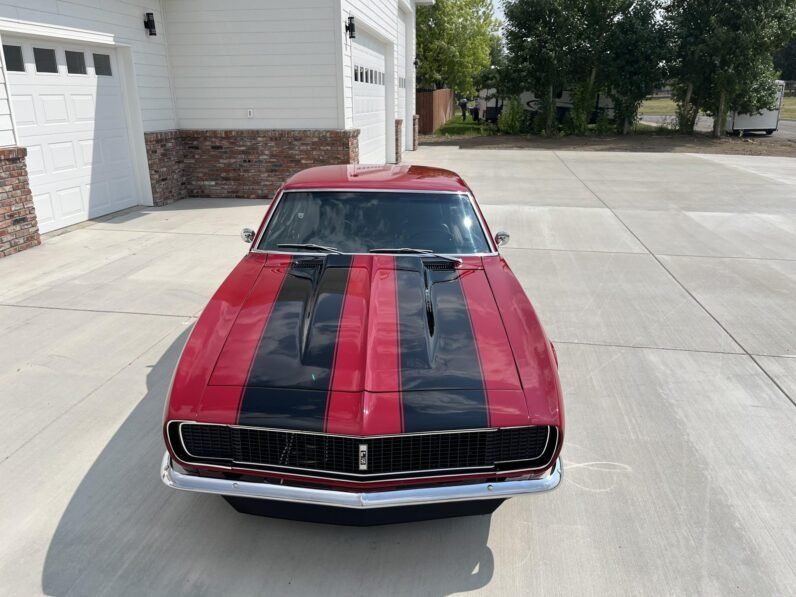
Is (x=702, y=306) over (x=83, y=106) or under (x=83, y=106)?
under

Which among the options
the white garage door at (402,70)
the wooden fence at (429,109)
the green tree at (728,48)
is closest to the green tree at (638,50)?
the green tree at (728,48)

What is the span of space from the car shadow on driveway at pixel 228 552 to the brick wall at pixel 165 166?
26.6 feet

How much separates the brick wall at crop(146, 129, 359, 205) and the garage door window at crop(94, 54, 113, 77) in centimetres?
130

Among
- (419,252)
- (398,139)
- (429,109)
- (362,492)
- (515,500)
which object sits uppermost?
(429,109)

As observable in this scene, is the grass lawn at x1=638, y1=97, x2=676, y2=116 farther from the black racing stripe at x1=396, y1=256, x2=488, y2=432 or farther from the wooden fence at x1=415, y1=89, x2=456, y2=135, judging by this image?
the black racing stripe at x1=396, y1=256, x2=488, y2=432

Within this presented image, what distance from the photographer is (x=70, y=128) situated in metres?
8.61

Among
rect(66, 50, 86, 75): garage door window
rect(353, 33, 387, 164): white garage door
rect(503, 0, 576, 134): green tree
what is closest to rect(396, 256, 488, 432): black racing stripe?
rect(66, 50, 86, 75): garage door window

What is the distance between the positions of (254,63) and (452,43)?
74.8 feet

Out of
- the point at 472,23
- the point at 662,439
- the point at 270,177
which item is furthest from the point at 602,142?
the point at 662,439

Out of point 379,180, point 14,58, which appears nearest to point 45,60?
point 14,58

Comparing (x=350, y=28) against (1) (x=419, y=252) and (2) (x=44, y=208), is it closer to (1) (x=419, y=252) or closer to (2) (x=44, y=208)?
(2) (x=44, y=208)

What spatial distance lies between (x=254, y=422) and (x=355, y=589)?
878 millimetres

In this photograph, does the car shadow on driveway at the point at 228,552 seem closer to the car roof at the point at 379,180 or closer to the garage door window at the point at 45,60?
the car roof at the point at 379,180

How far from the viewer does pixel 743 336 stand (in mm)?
5348
